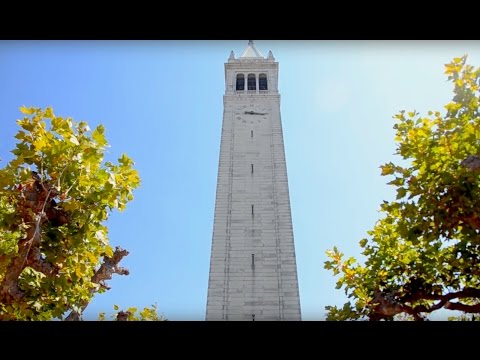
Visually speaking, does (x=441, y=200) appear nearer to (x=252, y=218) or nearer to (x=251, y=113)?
(x=252, y=218)

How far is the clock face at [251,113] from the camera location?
114ft

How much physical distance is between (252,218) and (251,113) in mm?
10105

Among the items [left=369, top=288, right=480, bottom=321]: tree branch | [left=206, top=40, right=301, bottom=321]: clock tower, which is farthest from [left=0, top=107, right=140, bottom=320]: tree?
[left=206, top=40, right=301, bottom=321]: clock tower

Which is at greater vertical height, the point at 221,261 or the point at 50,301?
the point at 221,261

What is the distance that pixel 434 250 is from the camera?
11602 mm

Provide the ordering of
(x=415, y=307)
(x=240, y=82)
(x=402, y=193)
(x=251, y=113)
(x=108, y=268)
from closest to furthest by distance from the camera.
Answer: (x=415, y=307) < (x=402, y=193) < (x=108, y=268) < (x=251, y=113) < (x=240, y=82)

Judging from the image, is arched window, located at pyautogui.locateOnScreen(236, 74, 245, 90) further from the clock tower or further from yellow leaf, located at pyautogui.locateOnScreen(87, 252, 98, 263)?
yellow leaf, located at pyautogui.locateOnScreen(87, 252, 98, 263)

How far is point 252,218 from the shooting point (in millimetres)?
28438

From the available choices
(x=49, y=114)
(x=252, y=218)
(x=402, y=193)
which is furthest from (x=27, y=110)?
(x=252, y=218)
